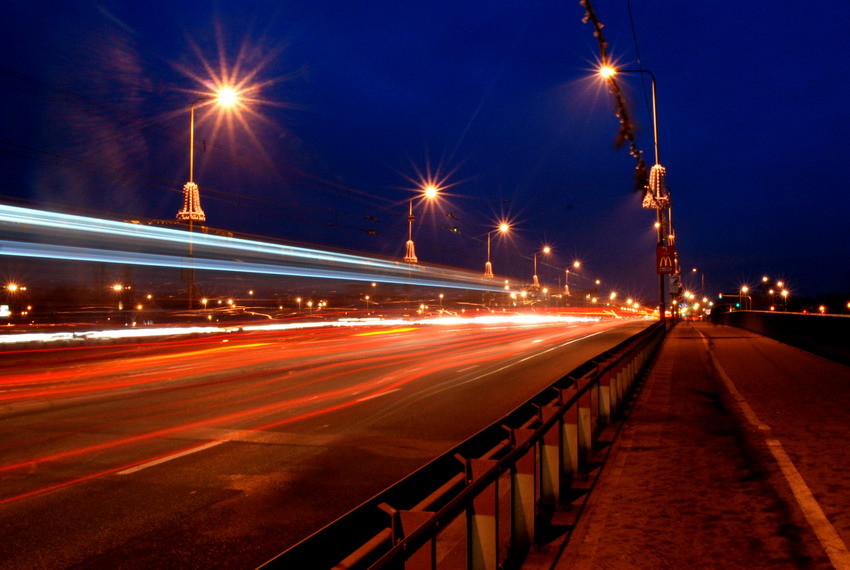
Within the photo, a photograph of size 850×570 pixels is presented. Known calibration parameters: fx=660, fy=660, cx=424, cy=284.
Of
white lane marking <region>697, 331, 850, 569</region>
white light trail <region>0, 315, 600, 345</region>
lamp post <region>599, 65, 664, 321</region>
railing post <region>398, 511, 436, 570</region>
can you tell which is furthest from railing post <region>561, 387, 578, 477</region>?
white light trail <region>0, 315, 600, 345</region>

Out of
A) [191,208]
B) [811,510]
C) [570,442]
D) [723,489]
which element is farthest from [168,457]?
[191,208]

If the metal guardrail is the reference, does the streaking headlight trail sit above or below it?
above

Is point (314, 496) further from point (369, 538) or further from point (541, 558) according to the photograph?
point (369, 538)

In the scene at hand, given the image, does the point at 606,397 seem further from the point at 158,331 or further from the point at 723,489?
the point at 158,331

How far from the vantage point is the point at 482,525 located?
3615mm

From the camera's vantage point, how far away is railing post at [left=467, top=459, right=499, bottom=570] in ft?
11.4

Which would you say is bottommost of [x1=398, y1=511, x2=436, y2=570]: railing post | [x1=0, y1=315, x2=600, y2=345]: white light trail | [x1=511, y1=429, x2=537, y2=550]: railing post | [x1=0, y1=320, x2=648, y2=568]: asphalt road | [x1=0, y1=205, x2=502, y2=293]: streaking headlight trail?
[x1=0, y1=320, x2=648, y2=568]: asphalt road

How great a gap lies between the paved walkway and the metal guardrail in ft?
1.22

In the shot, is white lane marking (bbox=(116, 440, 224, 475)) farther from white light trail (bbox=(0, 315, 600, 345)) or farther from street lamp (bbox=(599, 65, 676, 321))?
white light trail (bbox=(0, 315, 600, 345))

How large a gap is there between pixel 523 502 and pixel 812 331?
26.6 metres

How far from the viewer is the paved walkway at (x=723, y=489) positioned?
4.61 meters

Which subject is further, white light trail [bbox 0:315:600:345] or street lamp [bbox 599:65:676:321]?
white light trail [bbox 0:315:600:345]

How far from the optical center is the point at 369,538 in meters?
2.77

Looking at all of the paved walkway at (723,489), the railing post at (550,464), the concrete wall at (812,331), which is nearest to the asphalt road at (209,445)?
the railing post at (550,464)
